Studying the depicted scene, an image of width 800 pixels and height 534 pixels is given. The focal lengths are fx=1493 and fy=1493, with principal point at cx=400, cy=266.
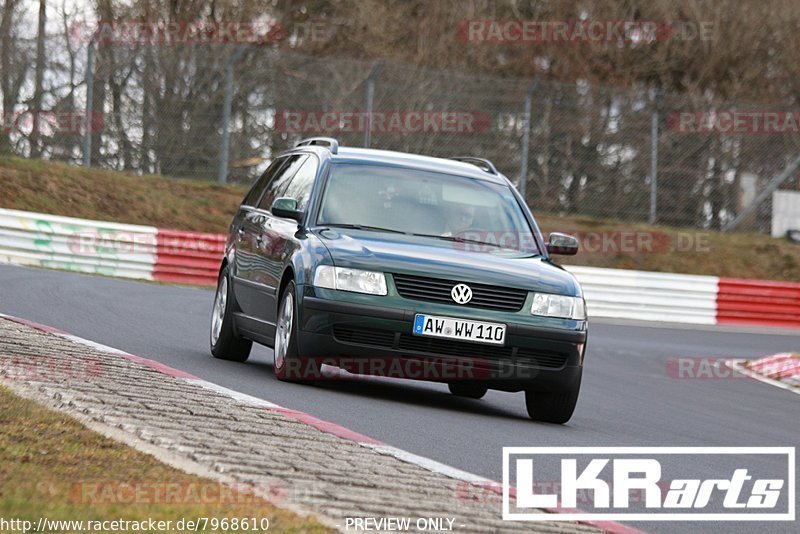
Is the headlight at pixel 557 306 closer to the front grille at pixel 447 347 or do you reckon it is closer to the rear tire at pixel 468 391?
the front grille at pixel 447 347

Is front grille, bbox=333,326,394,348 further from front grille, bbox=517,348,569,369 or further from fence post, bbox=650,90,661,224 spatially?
fence post, bbox=650,90,661,224

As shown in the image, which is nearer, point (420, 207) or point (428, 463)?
point (428, 463)

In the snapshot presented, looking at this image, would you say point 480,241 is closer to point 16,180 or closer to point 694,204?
point 16,180

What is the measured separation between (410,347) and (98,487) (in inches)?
165

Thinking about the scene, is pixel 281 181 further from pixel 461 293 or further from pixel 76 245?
pixel 76 245

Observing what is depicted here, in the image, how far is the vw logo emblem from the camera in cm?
903

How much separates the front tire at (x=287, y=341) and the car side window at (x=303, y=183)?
0.79m

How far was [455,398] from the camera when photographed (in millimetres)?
10531

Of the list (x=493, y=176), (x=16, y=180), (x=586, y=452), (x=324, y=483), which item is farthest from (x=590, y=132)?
(x=324, y=483)

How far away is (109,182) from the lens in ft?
90.0

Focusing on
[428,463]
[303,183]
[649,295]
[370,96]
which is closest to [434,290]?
[303,183]

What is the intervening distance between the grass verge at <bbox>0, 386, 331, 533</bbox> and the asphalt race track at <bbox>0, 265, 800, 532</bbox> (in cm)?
174

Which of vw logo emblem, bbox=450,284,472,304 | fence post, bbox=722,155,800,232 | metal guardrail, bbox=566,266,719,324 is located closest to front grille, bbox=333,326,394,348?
vw logo emblem, bbox=450,284,472,304

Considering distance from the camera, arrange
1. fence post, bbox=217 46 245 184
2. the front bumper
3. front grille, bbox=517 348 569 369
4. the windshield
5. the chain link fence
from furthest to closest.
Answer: fence post, bbox=217 46 245 184
the chain link fence
the windshield
front grille, bbox=517 348 569 369
the front bumper
